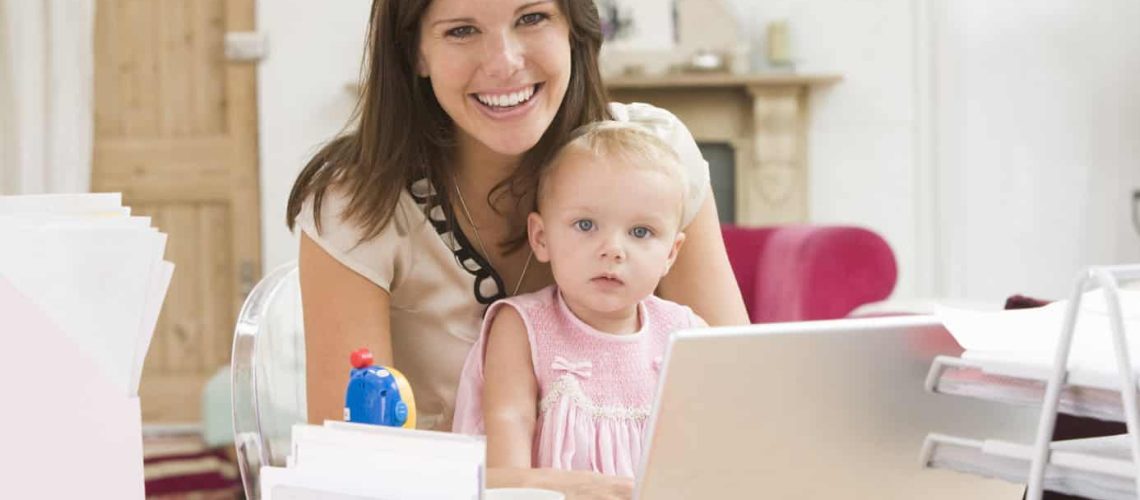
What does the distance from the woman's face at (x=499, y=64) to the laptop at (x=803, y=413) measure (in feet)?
2.27

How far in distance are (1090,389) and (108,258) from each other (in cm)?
52

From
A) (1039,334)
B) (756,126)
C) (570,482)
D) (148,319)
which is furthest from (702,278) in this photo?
(756,126)

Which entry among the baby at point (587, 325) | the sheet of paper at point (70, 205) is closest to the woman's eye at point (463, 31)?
the baby at point (587, 325)

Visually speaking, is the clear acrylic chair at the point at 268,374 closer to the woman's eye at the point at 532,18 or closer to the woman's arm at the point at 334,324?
the woman's arm at the point at 334,324

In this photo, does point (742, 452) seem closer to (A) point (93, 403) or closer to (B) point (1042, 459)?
(B) point (1042, 459)

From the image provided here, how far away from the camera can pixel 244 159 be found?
4973 millimetres

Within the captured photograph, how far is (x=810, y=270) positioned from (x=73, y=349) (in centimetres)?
248

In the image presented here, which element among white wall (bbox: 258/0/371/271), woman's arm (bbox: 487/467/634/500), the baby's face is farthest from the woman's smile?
white wall (bbox: 258/0/371/271)

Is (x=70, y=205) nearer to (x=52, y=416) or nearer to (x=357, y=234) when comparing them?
(x=52, y=416)

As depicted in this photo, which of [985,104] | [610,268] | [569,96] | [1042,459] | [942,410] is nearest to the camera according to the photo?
[1042,459]

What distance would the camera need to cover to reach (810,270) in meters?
3.11

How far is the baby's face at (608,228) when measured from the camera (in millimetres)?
1332

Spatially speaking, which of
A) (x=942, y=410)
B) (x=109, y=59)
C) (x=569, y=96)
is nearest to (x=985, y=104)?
(x=109, y=59)

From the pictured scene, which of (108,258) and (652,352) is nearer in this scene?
(108,258)
